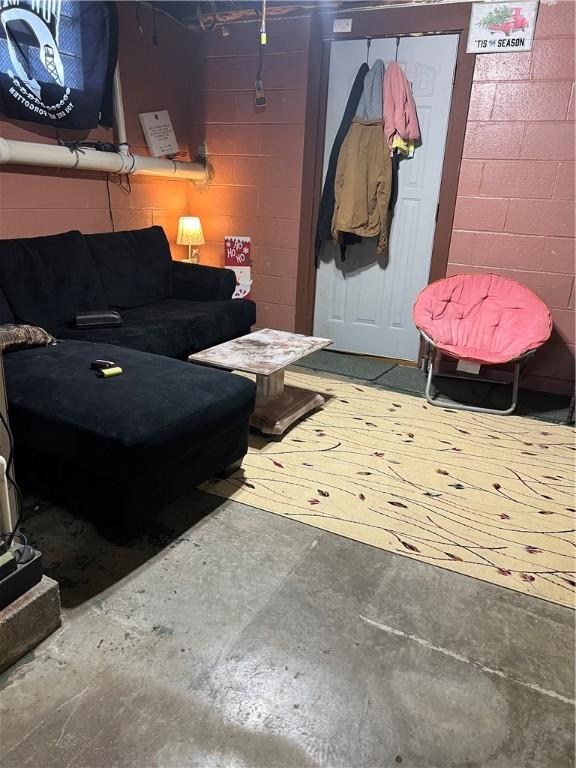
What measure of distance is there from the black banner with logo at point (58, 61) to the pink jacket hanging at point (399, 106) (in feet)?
5.83

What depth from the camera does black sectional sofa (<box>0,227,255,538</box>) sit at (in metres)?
→ 1.80

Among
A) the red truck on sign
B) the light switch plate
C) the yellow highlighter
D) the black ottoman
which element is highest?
the light switch plate

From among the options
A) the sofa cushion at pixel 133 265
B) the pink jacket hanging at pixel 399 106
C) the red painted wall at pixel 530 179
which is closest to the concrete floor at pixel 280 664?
the sofa cushion at pixel 133 265

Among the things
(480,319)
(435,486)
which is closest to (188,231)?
(480,319)

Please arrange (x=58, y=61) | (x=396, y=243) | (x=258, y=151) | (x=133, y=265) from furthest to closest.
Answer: (x=258, y=151)
(x=396, y=243)
(x=133, y=265)
(x=58, y=61)

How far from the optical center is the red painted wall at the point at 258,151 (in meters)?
3.94

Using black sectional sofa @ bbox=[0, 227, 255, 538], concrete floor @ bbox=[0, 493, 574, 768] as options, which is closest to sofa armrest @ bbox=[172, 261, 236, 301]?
black sectional sofa @ bbox=[0, 227, 255, 538]

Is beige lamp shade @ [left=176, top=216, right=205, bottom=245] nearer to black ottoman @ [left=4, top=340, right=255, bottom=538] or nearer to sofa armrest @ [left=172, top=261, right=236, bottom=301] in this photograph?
sofa armrest @ [left=172, top=261, right=236, bottom=301]

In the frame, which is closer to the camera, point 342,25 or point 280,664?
point 280,664

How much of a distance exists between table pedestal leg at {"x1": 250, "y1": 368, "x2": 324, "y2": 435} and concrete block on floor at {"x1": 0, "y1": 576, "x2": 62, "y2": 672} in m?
1.42

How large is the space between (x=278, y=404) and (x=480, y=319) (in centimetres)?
150

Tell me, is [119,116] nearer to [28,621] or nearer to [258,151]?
[258,151]

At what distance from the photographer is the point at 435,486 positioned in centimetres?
242

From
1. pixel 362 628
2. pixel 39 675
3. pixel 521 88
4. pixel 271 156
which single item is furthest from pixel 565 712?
pixel 271 156
